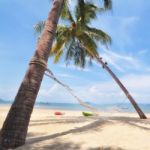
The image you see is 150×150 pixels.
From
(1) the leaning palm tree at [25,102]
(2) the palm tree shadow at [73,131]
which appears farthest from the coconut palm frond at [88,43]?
(1) the leaning palm tree at [25,102]

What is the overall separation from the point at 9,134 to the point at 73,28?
15575 mm

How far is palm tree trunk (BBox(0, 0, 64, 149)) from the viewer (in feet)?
27.7

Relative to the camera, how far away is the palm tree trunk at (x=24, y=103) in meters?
8.45

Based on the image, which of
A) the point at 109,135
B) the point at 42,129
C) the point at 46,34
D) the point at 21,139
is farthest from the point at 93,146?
the point at 42,129

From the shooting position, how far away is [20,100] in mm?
8688

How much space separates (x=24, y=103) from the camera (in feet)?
28.4

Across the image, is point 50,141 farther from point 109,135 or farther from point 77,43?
point 77,43

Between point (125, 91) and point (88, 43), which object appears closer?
point (125, 91)

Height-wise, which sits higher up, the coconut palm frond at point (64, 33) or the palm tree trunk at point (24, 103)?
the coconut palm frond at point (64, 33)

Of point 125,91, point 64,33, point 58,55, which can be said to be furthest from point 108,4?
point 58,55

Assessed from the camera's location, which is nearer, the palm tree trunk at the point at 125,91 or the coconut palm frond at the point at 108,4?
the coconut palm frond at the point at 108,4

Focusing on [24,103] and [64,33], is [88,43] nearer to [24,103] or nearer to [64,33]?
[64,33]

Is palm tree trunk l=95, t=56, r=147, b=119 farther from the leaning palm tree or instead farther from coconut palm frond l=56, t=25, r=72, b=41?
the leaning palm tree

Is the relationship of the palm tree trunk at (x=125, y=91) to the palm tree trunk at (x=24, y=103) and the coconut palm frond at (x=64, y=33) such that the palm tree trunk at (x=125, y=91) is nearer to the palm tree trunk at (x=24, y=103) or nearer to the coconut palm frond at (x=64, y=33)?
the coconut palm frond at (x=64, y=33)
